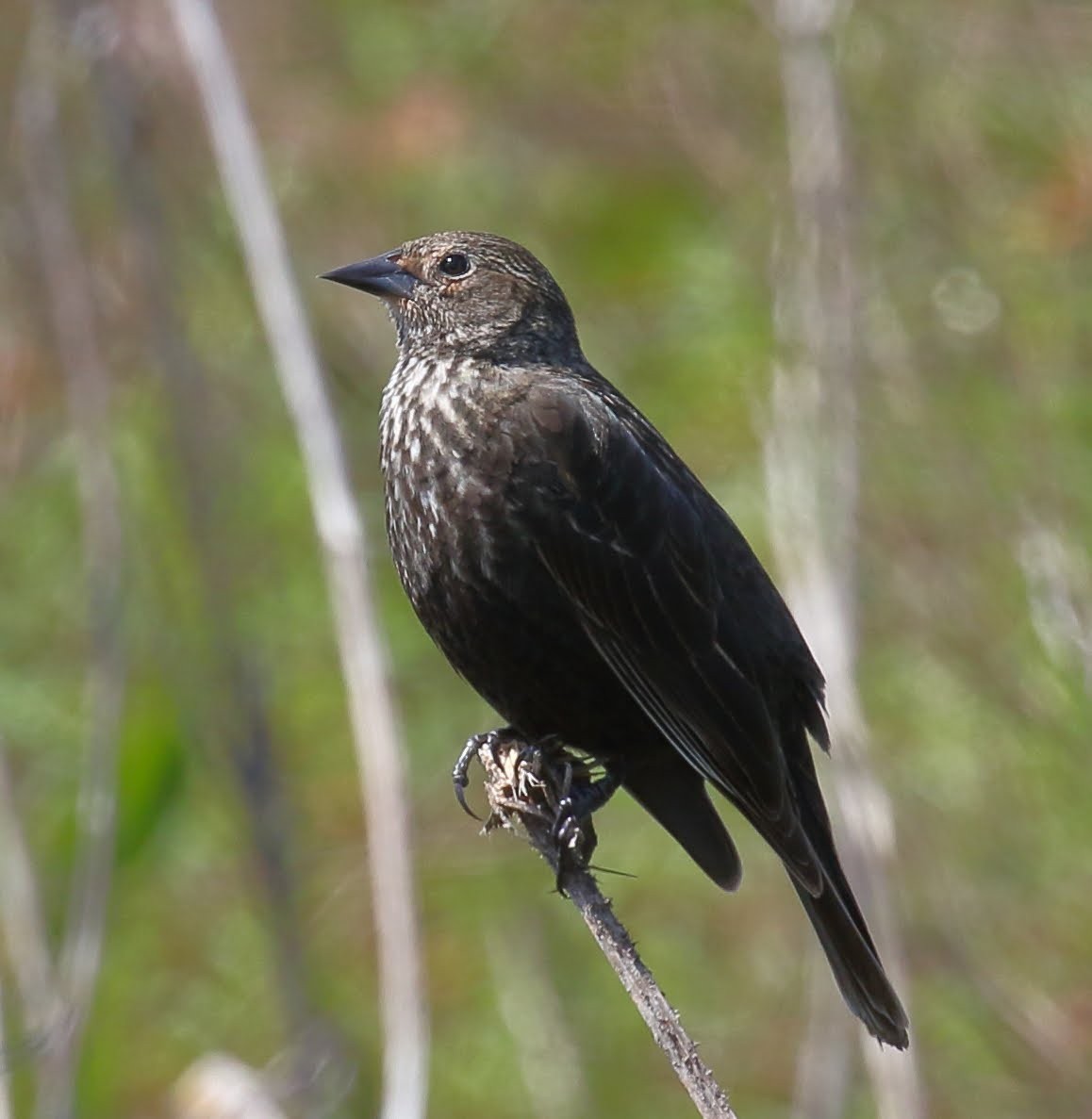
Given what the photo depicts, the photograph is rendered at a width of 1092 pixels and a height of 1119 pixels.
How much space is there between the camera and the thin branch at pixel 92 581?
3.27 metres

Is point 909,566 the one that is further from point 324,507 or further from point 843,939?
point 324,507

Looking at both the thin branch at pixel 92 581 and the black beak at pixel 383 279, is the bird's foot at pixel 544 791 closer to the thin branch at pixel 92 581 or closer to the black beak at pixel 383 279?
the thin branch at pixel 92 581

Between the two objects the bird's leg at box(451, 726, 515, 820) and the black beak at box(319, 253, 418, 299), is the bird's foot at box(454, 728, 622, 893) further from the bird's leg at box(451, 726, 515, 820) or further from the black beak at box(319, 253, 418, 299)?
the black beak at box(319, 253, 418, 299)

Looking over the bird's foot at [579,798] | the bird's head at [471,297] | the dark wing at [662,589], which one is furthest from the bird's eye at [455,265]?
the bird's foot at [579,798]

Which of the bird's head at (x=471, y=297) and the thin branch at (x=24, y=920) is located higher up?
the bird's head at (x=471, y=297)

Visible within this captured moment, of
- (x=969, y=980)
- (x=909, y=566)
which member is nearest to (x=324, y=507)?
(x=969, y=980)

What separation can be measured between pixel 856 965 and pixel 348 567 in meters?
1.04

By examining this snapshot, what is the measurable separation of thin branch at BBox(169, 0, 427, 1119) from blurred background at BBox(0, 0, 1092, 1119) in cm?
113

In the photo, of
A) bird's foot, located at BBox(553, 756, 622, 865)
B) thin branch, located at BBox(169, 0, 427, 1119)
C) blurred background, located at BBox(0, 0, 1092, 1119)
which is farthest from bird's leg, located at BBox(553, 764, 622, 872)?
blurred background, located at BBox(0, 0, 1092, 1119)

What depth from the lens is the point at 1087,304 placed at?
5348 millimetres

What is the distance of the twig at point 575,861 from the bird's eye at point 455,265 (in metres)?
0.93

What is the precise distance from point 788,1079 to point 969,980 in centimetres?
156

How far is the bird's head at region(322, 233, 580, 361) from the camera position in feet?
12.6

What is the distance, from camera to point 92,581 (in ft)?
11.8
